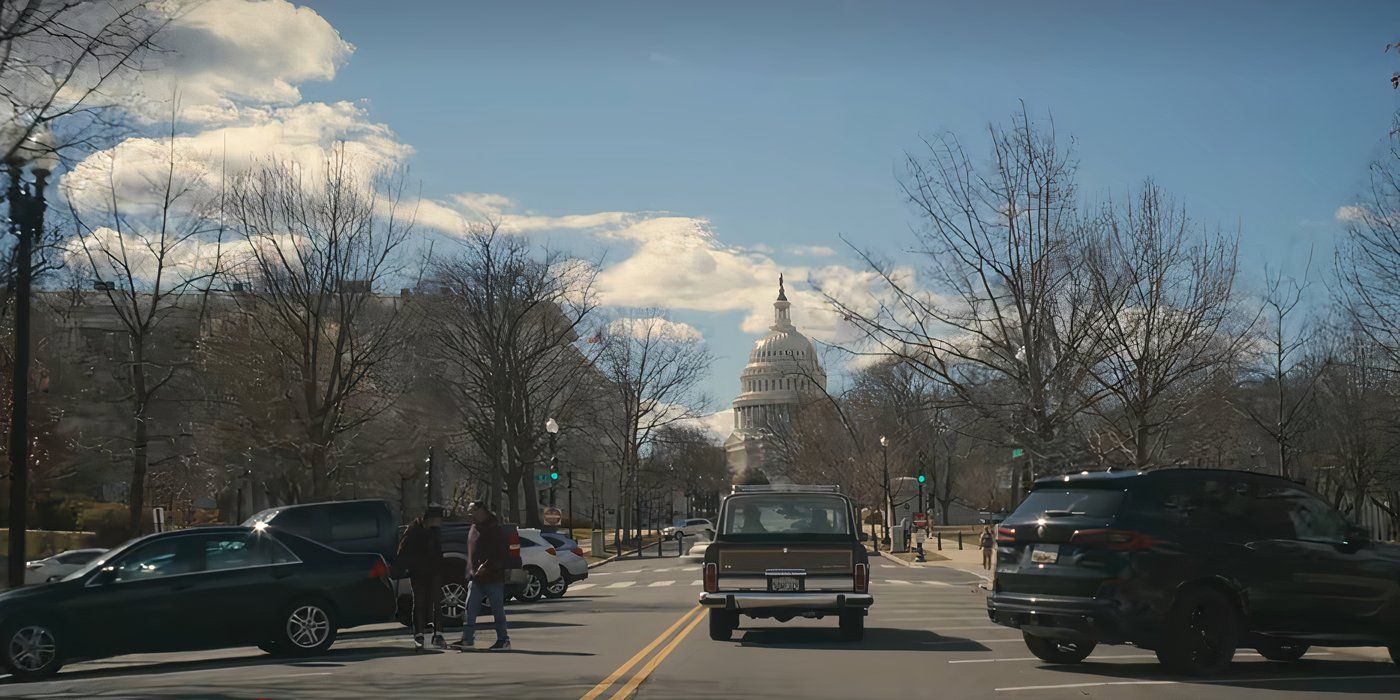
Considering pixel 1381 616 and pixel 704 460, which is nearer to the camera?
pixel 1381 616

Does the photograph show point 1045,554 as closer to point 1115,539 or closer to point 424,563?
point 1115,539

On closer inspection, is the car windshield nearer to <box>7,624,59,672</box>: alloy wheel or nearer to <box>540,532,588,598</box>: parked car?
<box>7,624,59,672</box>: alloy wheel

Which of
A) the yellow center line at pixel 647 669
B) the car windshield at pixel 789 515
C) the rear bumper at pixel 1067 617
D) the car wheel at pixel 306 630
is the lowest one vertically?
the yellow center line at pixel 647 669

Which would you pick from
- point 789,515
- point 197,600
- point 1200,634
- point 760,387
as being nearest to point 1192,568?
point 1200,634

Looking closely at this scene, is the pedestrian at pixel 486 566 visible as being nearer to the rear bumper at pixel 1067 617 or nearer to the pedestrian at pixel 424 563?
the pedestrian at pixel 424 563

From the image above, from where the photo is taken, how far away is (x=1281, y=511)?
43.5 feet

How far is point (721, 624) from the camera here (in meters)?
17.2

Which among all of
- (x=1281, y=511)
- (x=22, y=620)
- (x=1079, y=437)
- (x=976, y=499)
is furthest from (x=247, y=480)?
(x=976, y=499)

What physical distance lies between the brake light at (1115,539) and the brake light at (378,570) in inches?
341

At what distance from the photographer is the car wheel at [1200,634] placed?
41.0 ft

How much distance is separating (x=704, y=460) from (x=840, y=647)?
346 ft

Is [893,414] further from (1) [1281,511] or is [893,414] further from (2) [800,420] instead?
(1) [1281,511]

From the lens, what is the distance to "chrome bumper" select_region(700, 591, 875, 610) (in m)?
16.3

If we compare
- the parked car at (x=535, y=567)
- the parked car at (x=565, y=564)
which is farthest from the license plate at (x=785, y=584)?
the parked car at (x=565, y=564)
